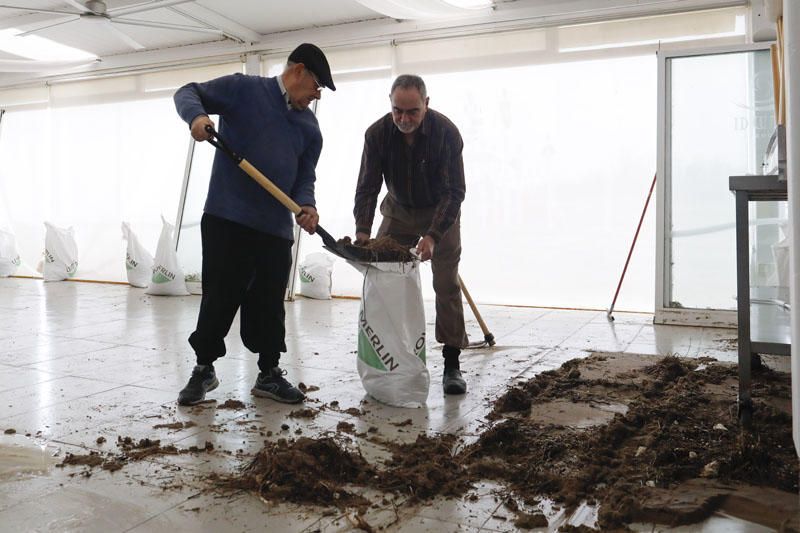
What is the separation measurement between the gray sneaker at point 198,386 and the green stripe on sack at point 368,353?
566mm

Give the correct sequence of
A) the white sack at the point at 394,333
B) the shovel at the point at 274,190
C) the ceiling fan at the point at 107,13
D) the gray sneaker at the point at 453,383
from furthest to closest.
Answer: the ceiling fan at the point at 107,13
the gray sneaker at the point at 453,383
the white sack at the point at 394,333
the shovel at the point at 274,190

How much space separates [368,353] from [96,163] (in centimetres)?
592

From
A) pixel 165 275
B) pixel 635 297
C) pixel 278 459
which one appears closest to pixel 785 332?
pixel 278 459

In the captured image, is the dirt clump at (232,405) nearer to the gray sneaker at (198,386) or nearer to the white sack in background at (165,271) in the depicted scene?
the gray sneaker at (198,386)

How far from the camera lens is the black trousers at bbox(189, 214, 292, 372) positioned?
7.48 feet

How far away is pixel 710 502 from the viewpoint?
4.65 feet

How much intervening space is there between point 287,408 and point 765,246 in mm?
3426

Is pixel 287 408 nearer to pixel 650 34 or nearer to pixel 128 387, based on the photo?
pixel 128 387

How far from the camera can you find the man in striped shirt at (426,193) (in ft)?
8.20

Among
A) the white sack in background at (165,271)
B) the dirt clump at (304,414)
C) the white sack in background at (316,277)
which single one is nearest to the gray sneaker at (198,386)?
the dirt clump at (304,414)

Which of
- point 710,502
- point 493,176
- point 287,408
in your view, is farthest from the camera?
point 493,176

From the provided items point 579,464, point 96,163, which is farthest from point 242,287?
point 96,163

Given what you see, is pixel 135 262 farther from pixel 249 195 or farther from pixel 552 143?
pixel 249 195

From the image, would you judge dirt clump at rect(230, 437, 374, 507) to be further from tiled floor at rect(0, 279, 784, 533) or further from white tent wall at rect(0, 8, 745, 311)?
white tent wall at rect(0, 8, 745, 311)
